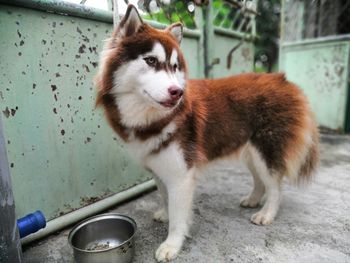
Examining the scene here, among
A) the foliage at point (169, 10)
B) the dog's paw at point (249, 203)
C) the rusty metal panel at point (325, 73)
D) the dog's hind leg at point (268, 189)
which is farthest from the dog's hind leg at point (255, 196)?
the rusty metal panel at point (325, 73)

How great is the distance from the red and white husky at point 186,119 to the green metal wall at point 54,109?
42 cm

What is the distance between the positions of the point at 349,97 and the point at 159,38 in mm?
4130

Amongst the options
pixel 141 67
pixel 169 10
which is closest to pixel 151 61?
pixel 141 67

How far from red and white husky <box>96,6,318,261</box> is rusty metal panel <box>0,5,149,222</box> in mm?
413

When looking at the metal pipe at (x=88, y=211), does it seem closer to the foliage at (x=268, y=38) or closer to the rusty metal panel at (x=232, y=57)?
the rusty metal panel at (x=232, y=57)

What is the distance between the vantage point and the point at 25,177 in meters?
1.82

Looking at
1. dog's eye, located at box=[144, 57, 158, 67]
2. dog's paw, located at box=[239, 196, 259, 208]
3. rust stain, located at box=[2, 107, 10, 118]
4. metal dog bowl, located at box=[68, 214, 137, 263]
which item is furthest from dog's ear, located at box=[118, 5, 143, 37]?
dog's paw, located at box=[239, 196, 259, 208]

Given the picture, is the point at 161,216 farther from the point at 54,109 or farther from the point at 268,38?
the point at 268,38

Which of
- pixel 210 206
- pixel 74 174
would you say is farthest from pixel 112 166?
pixel 210 206

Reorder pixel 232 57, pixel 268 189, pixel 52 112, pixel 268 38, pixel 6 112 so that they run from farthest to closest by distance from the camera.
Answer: pixel 268 38, pixel 232 57, pixel 268 189, pixel 52 112, pixel 6 112

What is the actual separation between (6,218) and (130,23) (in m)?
1.19

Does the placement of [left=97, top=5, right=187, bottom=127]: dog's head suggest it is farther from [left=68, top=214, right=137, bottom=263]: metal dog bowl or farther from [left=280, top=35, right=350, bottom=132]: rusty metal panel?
[left=280, top=35, right=350, bottom=132]: rusty metal panel

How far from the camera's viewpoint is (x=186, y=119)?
1.82 metres

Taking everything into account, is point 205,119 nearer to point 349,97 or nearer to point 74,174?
point 74,174
